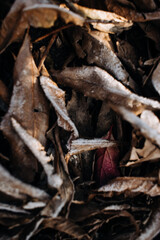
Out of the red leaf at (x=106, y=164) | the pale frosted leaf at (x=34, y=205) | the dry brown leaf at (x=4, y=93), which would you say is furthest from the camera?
the red leaf at (x=106, y=164)

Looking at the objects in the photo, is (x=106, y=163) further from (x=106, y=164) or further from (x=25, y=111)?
(x=25, y=111)

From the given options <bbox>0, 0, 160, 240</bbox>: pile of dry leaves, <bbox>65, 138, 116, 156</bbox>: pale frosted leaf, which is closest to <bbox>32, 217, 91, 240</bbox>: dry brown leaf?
<bbox>0, 0, 160, 240</bbox>: pile of dry leaves

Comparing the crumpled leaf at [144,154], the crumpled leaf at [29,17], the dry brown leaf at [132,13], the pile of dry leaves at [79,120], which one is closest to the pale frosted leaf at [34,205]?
the pile of dry leaves at [79,120]

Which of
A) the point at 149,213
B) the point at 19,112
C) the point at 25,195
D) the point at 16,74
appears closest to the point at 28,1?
the point at 16,74

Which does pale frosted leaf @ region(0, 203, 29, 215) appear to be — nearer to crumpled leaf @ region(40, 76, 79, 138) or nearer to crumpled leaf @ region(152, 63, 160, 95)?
crumpled leaf @ region(40, 76, 79, 138)

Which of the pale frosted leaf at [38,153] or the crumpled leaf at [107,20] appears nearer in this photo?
the pale frosted leaf at [38,153]

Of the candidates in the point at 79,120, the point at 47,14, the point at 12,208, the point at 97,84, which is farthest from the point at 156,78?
the point at 12,208

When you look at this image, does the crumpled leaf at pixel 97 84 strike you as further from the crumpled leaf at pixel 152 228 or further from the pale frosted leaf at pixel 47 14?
the crumpled leaf at pixel 152 228
